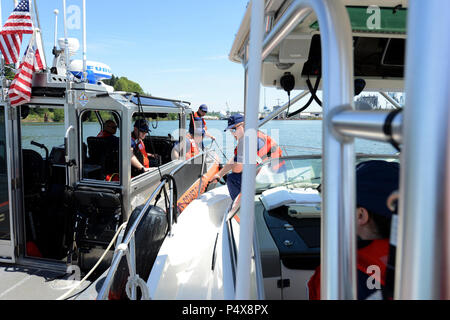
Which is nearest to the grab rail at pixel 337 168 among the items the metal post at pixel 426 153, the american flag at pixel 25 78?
the metal post at pixel 426 153

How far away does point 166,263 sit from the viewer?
205 centimetres

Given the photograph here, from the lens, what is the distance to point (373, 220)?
96 centimetres

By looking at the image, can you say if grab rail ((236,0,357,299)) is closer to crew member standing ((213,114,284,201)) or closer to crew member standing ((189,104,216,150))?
crew member standing ((213,114,284,201))

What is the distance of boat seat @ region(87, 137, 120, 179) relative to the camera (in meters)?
4.34

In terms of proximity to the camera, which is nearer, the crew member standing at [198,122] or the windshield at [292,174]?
the windshield at [292,174]

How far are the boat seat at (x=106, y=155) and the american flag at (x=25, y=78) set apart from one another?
1066 mm

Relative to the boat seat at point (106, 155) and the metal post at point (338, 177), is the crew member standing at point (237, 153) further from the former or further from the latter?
the metal post at point (338, 177)

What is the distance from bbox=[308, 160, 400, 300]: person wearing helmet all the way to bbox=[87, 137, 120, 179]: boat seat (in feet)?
12.5

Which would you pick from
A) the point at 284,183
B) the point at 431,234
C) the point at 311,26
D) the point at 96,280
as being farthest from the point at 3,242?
the point at 431,234

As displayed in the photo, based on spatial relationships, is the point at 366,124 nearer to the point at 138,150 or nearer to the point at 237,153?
the point at 237,153

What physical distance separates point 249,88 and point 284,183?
2.12m

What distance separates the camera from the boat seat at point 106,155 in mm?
4336

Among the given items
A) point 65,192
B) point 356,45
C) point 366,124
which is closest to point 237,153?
point 356,45
